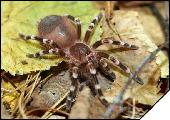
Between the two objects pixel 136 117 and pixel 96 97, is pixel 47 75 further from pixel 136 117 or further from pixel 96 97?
pixel 136 117

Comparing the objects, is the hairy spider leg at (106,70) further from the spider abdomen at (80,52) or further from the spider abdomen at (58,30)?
the spider abdomen at (58,30)

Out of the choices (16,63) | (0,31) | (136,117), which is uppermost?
(0,31)

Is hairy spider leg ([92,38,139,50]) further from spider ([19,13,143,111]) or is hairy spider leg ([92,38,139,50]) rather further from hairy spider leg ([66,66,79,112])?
hairy spider leg ([66,66,79,112])

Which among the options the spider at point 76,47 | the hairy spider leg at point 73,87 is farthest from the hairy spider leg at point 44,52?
the hairy spider leg at point 73,87

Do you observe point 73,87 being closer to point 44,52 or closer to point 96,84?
point 96,84

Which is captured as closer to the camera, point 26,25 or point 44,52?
point 44,52

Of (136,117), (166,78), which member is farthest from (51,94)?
(166,78)

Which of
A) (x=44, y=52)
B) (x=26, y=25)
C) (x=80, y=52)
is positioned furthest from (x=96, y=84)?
(x=26, y=25)
